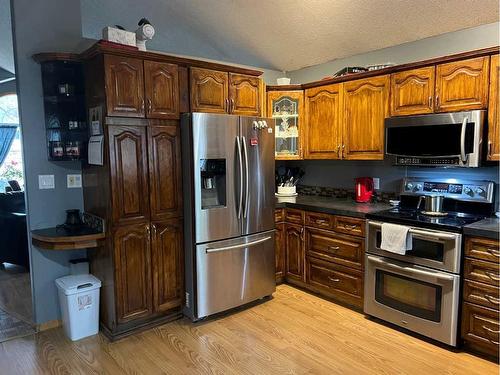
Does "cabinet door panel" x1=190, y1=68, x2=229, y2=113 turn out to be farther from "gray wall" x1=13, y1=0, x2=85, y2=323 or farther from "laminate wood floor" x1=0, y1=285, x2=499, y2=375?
"laminate wood floor" x1=0, y1=285, x2=499, y2=375

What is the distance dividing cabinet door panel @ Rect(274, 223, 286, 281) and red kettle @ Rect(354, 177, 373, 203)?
32.7 inches

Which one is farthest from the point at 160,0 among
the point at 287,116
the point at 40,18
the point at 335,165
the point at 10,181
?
the point at 335,165

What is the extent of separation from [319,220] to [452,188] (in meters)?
1.16

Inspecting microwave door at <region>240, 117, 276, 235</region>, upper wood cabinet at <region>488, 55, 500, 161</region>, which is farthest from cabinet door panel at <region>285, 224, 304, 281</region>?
upper wood cabinet at <region>488, 55, 500, 161</region>

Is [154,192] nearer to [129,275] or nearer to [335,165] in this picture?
[129,275]

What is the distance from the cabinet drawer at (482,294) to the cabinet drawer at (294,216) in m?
1.54

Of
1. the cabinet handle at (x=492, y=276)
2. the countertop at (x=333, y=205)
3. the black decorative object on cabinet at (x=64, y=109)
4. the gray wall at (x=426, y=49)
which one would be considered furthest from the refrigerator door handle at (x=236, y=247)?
the gray wall at (x=426, y=49)

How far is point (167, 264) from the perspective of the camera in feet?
10.1

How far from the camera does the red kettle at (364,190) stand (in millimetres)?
3721

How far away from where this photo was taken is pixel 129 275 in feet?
9.40

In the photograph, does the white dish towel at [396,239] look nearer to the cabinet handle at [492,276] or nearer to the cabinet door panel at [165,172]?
the cabinet handle at [492,276]

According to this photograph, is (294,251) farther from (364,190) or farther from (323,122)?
(323,122)

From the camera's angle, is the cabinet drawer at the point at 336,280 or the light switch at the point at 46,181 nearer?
the light switch at the point at 46,181

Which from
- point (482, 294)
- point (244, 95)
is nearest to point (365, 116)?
point (244, 95)
